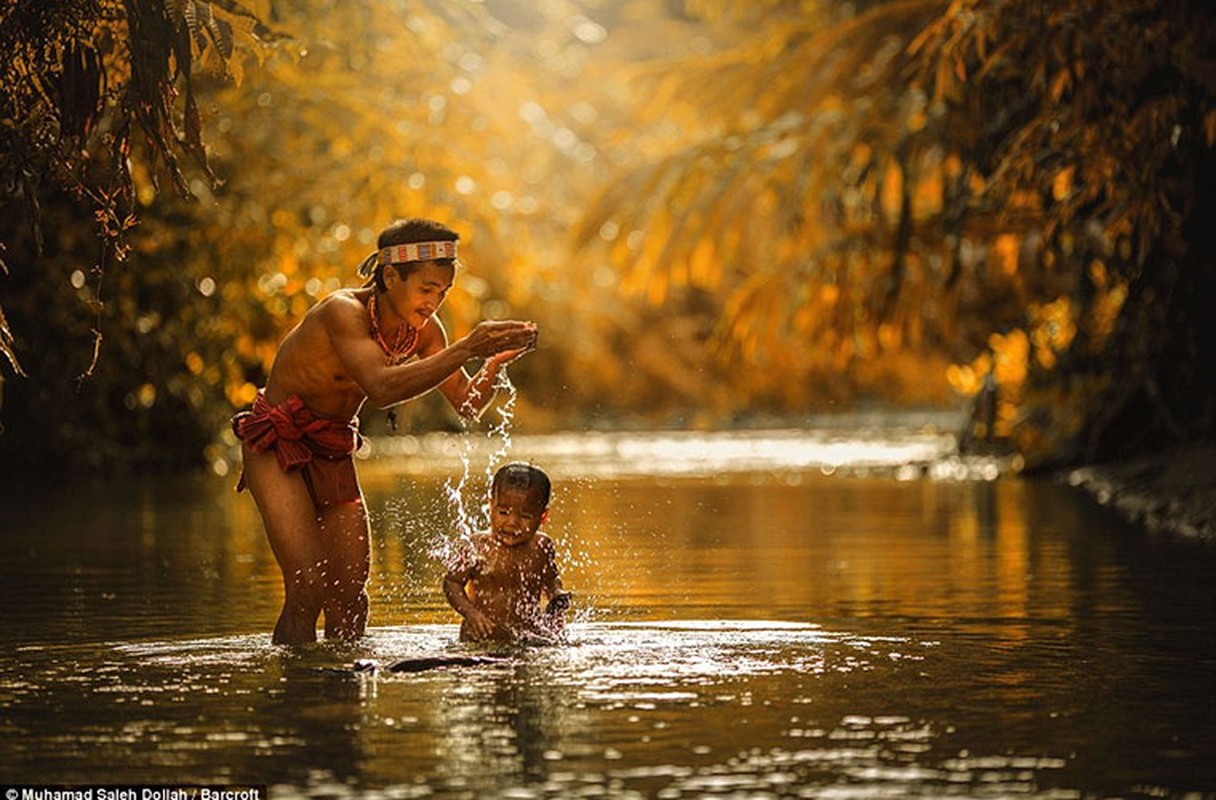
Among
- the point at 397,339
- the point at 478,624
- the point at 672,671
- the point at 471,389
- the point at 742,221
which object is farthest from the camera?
the point at 742,221

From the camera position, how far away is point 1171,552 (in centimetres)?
1531

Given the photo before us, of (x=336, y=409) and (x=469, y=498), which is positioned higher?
(x=336, y=409)

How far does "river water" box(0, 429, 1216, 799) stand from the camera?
7309 millimetres

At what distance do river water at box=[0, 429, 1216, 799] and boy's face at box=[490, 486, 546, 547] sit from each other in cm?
46

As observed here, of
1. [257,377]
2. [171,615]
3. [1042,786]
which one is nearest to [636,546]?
[171,615]

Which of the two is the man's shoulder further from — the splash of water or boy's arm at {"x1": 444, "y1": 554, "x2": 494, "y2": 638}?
boy's arm at {"x1": 444, "y1": 554, "x2": 494, "y2": 638}

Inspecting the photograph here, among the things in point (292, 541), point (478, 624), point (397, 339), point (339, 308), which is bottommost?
point (478, 624)

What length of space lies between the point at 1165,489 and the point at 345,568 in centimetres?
1025

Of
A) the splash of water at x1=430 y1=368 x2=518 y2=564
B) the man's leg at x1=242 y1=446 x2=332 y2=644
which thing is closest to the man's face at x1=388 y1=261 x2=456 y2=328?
the splash of water at x1=430 y1=368 x2=518 y2=564

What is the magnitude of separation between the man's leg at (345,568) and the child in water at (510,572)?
42 cm

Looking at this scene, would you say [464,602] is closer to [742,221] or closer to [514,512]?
[514,512]

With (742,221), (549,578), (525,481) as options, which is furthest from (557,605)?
(742,221)

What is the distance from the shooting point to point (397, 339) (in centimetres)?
1045

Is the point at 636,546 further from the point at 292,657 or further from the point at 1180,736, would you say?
the point at 1180,736
